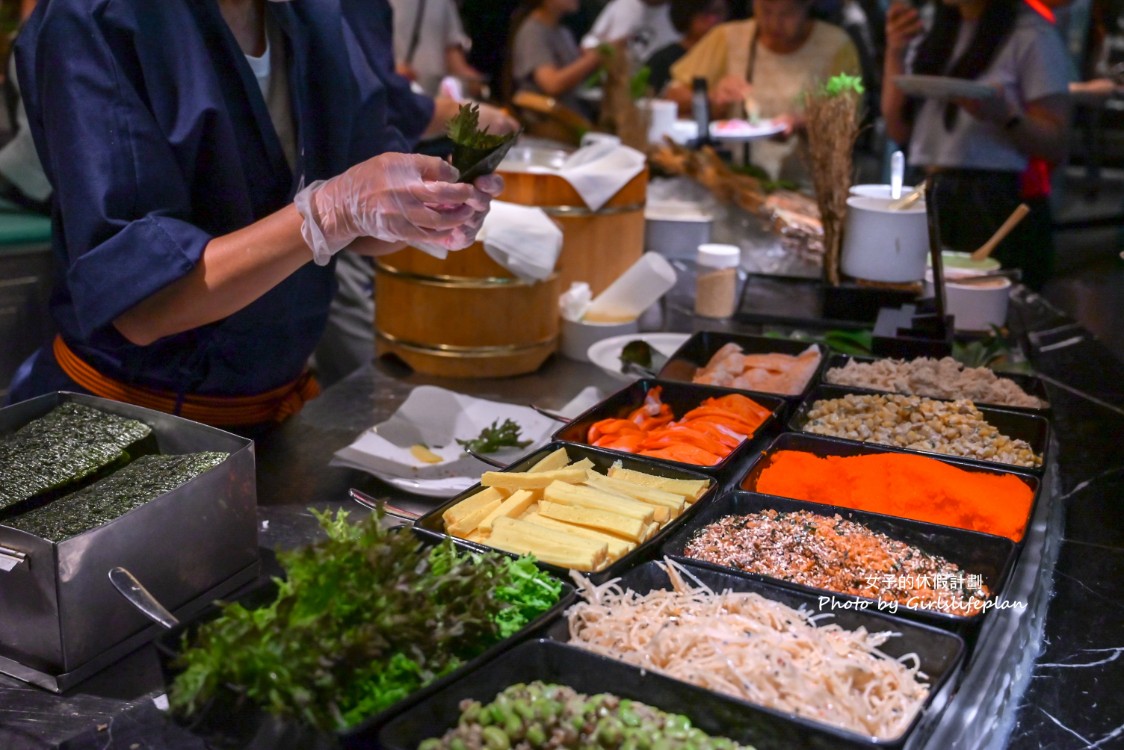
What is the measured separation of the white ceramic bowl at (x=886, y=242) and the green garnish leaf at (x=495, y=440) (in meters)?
1.33

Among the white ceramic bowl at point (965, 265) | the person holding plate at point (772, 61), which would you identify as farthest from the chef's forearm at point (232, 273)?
the person holding plate at point (772, 61)

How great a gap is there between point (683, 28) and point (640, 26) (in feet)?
0.98

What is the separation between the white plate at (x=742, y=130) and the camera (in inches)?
174

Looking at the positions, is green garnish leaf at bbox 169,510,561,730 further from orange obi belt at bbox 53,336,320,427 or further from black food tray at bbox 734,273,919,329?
black food tray at bbox 734,273,919,329

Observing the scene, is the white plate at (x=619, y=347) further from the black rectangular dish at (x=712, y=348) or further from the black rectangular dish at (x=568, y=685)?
the black rectangular dish at (x=568, y=685)

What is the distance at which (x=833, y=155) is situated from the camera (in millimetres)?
3055

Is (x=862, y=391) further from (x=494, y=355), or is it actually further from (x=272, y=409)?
(x=272, y=409)

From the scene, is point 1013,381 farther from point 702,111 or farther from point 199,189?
point 702,111

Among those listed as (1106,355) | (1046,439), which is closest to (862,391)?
(1046,439)

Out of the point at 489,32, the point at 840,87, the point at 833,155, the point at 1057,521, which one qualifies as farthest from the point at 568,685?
the point at 489,32

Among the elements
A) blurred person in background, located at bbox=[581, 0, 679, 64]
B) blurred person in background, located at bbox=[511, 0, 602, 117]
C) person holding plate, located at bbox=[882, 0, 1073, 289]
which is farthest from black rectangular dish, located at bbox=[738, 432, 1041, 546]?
blurred person in background, located at bbox=[581, 0, 679, 64]

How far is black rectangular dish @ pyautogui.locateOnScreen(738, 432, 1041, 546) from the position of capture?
174 cm

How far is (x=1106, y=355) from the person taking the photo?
111 inches

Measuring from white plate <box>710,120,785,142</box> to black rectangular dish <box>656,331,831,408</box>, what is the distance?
215cm
